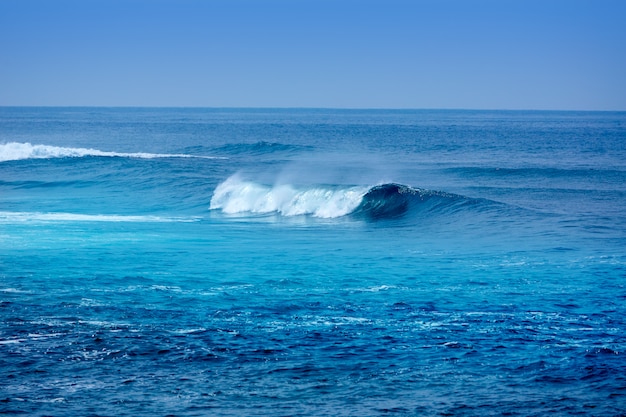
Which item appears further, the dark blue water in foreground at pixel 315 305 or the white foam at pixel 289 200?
the white foam at pixel 289 200

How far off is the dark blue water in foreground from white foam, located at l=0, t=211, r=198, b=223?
3.8 inches

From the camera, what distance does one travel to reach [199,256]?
1942 cm

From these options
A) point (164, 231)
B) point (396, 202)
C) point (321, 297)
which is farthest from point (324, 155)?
point (321, 297)

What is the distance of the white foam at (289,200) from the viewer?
30547 mm

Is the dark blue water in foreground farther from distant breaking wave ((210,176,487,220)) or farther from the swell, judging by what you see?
the swell

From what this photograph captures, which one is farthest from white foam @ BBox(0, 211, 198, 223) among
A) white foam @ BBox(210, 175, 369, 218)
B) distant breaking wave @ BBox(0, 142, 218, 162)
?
distant breaking wave @ BBox(0, 142, 218, 162)

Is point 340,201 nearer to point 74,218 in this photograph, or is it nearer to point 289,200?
point 289,200

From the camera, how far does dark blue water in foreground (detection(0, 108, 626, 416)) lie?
384 inches

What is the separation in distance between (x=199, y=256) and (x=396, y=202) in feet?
41.3

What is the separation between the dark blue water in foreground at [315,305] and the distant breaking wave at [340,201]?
11cm

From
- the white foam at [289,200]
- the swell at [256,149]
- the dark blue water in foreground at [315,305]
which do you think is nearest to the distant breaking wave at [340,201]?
the white foam at [289,200]

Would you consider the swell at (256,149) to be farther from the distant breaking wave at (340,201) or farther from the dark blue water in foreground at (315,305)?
the dark blue water in foreground at (315,305)

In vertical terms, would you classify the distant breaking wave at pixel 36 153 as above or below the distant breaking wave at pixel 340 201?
above

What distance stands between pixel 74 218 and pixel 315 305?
1541 cm
